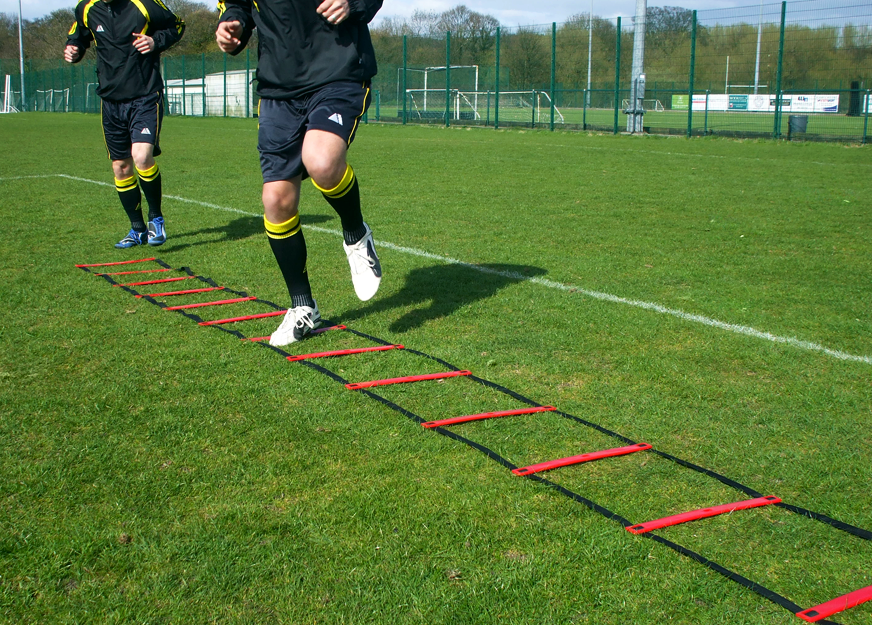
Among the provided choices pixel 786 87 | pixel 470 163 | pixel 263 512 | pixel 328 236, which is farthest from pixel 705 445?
pixel 786 87

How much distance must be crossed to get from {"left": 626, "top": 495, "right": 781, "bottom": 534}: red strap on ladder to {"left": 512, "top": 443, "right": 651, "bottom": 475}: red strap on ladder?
43 cm

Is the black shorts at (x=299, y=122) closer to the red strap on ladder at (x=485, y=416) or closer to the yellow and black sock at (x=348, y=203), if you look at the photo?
the yellow and black sock at (x=348, y=203)

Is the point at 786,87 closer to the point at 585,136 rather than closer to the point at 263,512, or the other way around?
the point at 585,136

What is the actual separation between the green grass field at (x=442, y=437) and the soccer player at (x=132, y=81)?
479 millimetres

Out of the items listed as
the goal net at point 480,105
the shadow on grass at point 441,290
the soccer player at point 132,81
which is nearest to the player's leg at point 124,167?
the soccer player at point 132,81

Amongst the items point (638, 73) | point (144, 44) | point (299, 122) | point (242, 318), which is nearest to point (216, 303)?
point (242, 318)

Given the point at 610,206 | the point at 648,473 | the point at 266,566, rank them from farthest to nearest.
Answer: the point at 610,206, the point at 648,473, the point at 266,566

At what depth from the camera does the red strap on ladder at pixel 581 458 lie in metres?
2.75

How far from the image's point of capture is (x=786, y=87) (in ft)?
73.7

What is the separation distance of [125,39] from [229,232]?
1.85 m

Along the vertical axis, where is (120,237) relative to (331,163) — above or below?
below

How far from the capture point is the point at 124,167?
7066 mm

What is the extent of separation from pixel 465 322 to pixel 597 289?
3.88 ft

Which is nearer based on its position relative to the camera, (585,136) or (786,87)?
(786,87)
